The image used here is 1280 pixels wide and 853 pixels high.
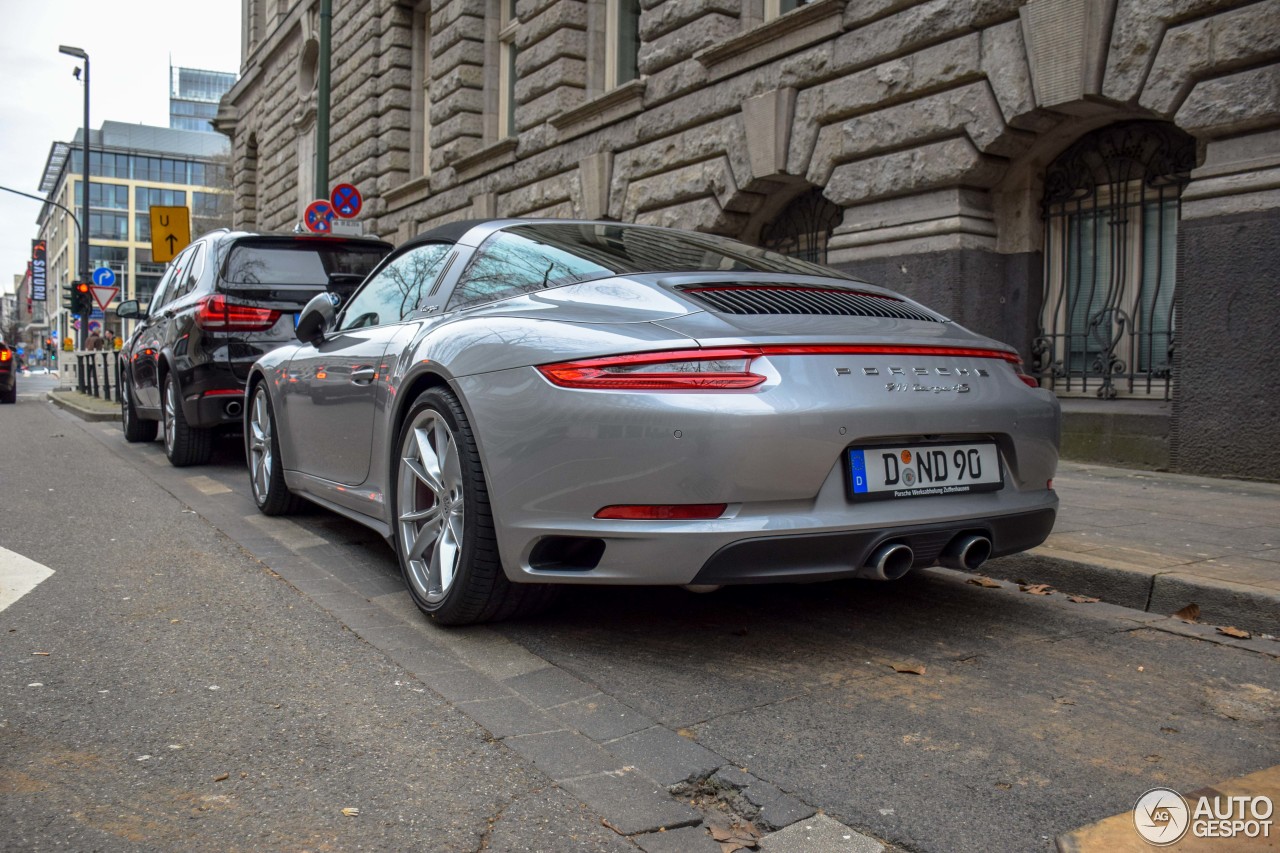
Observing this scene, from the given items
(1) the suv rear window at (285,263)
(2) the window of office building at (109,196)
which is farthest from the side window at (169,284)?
(2) the window of office building at (109,196)

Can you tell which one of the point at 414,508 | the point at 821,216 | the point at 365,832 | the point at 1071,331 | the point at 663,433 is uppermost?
the point at 821,216

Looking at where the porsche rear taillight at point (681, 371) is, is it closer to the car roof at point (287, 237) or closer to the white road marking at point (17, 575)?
the white road marking at point (17, 575)

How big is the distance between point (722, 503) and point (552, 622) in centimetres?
101

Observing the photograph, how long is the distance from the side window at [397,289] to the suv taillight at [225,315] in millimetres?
2920

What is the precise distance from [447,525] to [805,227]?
8095mm

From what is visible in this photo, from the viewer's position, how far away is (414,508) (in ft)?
12.7

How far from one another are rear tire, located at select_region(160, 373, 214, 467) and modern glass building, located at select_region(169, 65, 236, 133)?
147110 millimetres

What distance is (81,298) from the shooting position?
87.1ft

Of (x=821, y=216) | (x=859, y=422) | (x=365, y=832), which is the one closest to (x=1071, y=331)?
(x=821, y=216)

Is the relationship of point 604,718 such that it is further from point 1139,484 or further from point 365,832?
point 1139,484

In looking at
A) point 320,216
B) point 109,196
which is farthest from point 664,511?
point 109,196

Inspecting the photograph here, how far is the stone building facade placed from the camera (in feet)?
22.0

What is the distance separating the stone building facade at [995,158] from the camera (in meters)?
6.70

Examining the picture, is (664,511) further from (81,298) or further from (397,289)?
(81,298)
